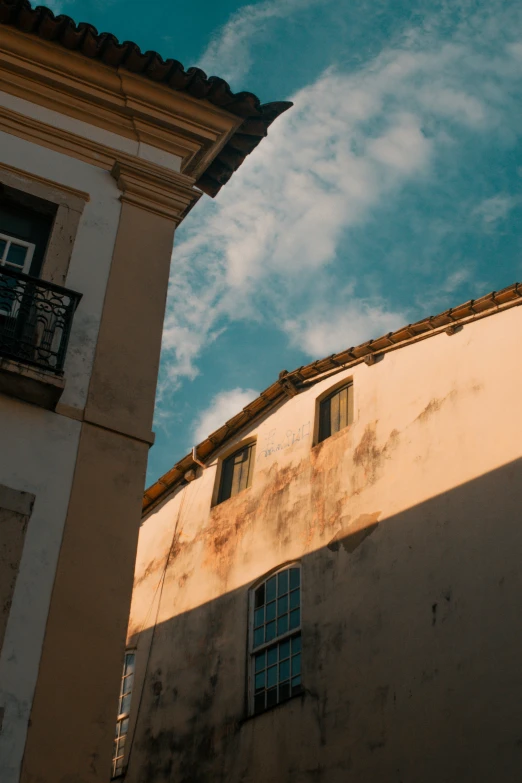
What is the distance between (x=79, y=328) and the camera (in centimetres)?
820

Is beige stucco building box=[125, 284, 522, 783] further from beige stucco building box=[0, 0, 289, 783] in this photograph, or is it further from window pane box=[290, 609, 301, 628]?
beige stucco building box=[0, 0, 289, 783]

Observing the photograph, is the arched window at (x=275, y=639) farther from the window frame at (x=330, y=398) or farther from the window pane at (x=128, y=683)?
the window pane at (x=128, y=683)

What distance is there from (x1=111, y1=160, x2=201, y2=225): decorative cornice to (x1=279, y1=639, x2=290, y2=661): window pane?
6.89 meters

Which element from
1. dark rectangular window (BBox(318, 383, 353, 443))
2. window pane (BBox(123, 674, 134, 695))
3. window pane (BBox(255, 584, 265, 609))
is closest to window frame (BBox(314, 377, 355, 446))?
dark rectangular window (BBox(318, 383, 353, 443))

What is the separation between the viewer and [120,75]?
9.82 metres

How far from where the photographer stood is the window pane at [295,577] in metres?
14.7

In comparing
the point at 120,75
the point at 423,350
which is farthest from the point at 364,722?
the point at 120,75

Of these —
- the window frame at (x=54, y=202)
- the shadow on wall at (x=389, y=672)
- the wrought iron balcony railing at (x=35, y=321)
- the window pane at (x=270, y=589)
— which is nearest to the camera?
the wrought iron balcony railing at (x=35, y=321)

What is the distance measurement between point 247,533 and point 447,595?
4.76 m

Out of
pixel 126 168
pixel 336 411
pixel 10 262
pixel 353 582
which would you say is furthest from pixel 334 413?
pixel 10 262

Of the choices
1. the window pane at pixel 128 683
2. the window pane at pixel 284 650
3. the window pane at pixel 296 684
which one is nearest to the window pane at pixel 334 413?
the window pane at pixel 284 650

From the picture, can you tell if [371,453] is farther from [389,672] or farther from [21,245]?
[21,245]

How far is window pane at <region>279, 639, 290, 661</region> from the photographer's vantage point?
14016 millimetres

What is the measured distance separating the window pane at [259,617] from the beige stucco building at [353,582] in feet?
0.07
